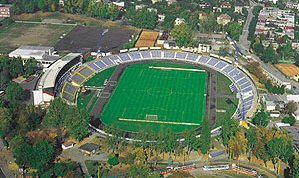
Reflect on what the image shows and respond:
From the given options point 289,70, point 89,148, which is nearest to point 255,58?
point 289,70

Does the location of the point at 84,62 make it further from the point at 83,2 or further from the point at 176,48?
the point at 83,2

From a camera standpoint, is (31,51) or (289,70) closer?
(289,70)

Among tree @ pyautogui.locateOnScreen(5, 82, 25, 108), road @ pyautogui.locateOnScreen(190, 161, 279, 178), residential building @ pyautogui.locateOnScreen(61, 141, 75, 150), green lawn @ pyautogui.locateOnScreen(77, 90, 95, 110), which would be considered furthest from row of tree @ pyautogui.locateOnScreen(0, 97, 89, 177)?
road @ pyautogui.locateOnScreen(190, 161, 279, 178)

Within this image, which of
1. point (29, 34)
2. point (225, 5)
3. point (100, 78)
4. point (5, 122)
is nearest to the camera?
point (5, 122)

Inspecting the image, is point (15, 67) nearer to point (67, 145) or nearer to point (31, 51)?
point (31, 51)

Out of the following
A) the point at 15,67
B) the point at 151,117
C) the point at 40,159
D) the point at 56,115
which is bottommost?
the point at 151,117

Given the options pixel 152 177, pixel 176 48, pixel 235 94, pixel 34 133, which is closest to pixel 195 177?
pixel 152 177
